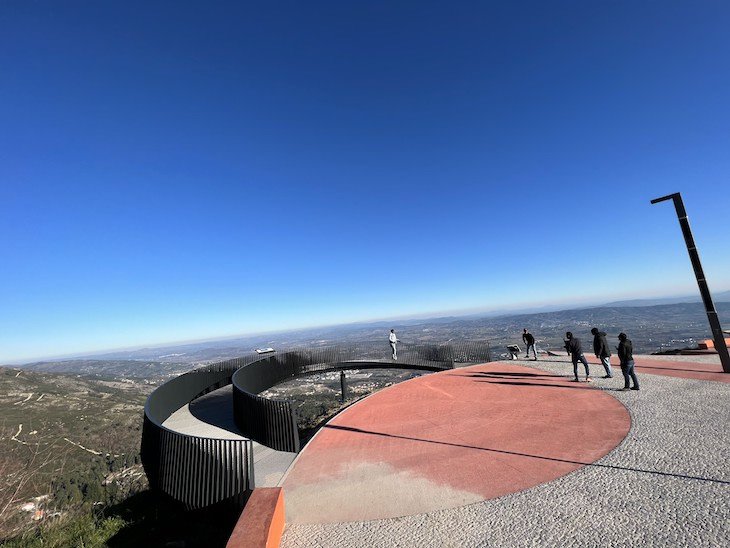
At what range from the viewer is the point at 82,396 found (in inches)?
3167

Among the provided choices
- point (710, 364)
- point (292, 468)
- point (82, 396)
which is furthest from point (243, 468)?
point (82, 396)

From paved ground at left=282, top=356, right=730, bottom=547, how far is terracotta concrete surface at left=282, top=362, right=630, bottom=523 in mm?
273

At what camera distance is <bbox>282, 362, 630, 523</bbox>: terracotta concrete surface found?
15.7 ft

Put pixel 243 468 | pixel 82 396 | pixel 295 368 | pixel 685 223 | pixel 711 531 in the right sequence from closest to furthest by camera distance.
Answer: pixel 711 531, pixel 243 468, pixel 685 223, pixel 295 368, pixel 82 396

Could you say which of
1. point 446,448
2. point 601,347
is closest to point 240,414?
point 446,448

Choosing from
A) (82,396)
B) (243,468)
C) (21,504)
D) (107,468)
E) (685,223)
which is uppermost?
(685,223)

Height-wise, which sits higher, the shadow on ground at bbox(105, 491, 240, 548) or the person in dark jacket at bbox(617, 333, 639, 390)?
the person in dark jacket at bbox(617, 333, 639, 390)

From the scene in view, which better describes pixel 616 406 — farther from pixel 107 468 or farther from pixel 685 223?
pixel 107 468

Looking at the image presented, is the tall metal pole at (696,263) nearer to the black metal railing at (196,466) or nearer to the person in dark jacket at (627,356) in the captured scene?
the person in dark jacket at (627,356)

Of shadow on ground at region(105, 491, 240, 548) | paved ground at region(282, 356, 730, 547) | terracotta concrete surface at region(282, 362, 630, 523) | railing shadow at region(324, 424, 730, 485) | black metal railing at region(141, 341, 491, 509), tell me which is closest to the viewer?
paved ground at region(282, 356, 730, 547)

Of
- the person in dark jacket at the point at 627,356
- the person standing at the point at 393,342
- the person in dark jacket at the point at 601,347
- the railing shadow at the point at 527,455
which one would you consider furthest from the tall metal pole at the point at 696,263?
the person standing at the point at 393,342

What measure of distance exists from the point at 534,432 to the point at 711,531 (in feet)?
11.5

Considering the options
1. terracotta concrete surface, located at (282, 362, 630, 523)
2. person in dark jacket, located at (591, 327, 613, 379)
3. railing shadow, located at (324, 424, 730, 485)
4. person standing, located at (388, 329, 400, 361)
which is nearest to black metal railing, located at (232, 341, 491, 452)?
person standing, located at (388, 329, 400, 361)

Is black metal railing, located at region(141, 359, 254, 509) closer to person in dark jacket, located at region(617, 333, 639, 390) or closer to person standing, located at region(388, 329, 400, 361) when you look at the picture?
person in dark jacket, located at region(617, 333, 639, 390)
